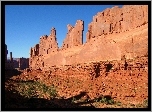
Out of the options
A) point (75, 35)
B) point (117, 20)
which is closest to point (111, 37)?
point (117, 20)

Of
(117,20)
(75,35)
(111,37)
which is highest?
(117,20)

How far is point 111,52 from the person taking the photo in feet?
113

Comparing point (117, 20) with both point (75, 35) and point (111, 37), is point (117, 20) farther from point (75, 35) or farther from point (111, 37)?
point (75, 35)

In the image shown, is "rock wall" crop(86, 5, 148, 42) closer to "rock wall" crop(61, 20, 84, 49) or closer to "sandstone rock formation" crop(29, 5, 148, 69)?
"sandstone rock formation" crop(29, 5, 148, 69)

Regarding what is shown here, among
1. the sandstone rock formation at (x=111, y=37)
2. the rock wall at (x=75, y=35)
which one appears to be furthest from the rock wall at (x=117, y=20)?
the rock wall at (x=75, y=35)

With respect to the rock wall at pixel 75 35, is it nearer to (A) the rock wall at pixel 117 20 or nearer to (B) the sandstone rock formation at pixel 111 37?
(B) the sandstone rock formation at pixel 111 37

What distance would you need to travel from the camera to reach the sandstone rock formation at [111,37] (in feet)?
98.4

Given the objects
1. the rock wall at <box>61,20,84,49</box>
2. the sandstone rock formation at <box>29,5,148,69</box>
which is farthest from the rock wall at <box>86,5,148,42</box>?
the rock wall at <box>61,20,84,49</box>

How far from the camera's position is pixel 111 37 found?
36594 mm

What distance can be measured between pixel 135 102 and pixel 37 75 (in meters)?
28.9

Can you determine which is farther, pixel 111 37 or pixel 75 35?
→ pixel 75 35

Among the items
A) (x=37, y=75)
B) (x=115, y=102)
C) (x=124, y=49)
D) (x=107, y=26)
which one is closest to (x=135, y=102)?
(x=115, y=102)

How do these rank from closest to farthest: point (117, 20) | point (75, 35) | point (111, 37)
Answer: point (111, 37), point (117, 20), point (75, 35)

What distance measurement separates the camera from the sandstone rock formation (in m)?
30.0
